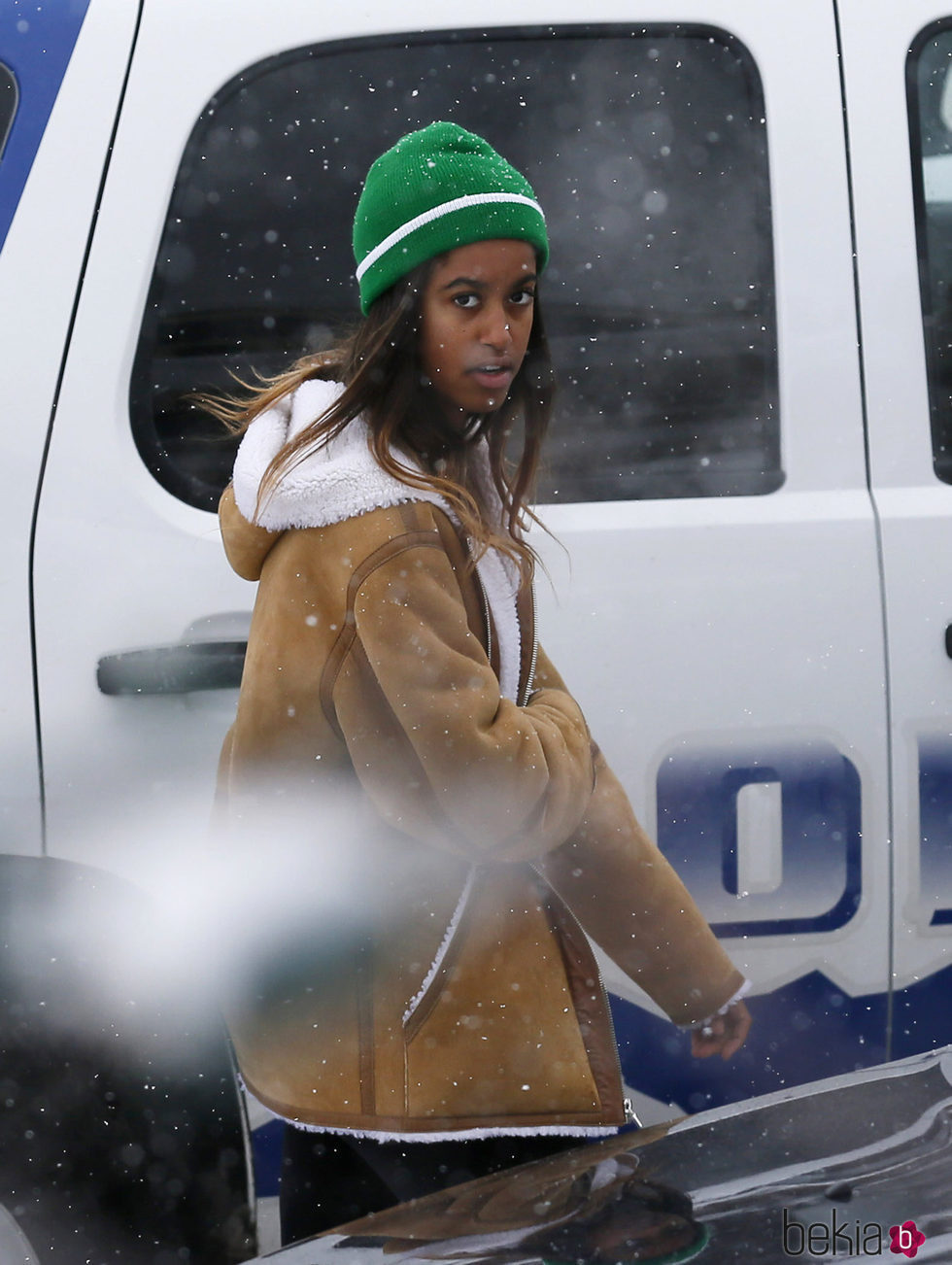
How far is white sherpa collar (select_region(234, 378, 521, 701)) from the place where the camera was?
127cm

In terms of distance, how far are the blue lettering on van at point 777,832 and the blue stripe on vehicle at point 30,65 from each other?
1.04 meters

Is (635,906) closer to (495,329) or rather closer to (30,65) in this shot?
(495,329)

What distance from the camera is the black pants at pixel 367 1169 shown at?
139 centimetres

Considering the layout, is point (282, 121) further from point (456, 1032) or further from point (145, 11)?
point (456, 1032)

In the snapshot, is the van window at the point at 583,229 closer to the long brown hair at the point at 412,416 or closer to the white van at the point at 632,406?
the white van at the point at 632,406

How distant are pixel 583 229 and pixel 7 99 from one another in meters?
0.71

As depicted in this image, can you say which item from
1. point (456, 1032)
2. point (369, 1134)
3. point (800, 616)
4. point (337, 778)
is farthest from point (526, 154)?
point (369, 1134)

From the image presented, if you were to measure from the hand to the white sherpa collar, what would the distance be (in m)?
0.48

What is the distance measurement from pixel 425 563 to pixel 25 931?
0.68 metres

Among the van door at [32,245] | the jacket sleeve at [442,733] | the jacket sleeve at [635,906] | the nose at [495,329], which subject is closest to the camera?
the jacket sleeve at [442,733]

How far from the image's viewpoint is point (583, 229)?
1.71 m

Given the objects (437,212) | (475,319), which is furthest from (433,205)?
(475,319)

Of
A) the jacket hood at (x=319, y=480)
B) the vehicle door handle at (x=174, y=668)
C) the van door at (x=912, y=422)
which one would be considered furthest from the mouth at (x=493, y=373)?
the van door at (x=912, y=422)

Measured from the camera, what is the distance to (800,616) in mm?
1674
